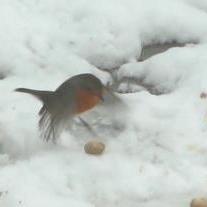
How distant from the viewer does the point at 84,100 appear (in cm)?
333

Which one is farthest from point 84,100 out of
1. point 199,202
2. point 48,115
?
point 199,202

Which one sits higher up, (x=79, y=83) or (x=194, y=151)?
(x=79, y=83)

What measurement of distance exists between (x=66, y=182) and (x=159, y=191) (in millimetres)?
386

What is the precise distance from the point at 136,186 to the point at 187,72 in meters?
1.03

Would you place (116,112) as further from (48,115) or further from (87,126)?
(48,115)

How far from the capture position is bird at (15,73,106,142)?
3324 millimetres

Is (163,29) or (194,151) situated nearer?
(194,151)

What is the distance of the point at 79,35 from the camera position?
4324 millimetres

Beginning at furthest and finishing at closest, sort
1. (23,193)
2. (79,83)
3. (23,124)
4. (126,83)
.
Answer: (126,83) → (23,124) → (79,83) → (23,193)

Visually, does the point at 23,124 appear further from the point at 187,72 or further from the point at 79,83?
Result: the point at 187,72

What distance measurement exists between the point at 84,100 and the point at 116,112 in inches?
14.5

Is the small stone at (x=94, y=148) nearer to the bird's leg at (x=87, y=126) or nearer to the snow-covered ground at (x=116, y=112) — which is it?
the snow-covered ground at (x=116, y=112)

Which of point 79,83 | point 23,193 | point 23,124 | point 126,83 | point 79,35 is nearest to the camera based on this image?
point 23,193

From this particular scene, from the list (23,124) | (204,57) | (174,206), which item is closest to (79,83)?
(23,124)
